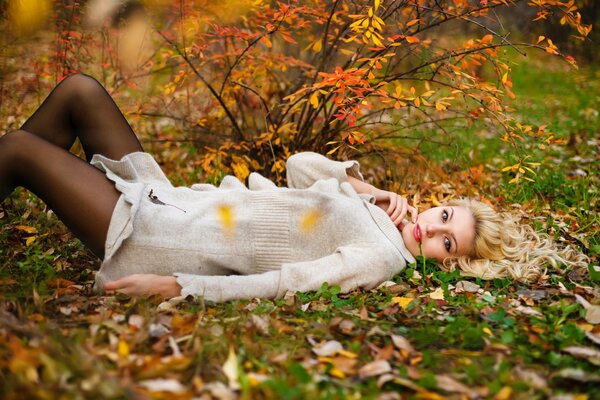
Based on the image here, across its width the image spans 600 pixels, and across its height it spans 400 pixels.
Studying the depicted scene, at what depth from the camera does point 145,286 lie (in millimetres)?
2654

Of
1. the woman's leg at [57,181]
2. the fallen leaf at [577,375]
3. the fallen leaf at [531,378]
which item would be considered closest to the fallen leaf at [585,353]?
the fallen leaf at [577,375]

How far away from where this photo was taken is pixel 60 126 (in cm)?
314

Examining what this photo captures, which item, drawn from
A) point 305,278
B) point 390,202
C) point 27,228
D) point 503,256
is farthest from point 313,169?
point 27,228

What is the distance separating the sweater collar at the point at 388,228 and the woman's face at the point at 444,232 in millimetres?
98

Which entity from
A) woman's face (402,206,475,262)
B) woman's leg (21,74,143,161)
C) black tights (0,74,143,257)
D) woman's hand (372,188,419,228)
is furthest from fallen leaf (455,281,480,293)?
woman's leg (21,74,143,161)

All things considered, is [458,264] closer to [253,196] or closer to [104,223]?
[253,196]

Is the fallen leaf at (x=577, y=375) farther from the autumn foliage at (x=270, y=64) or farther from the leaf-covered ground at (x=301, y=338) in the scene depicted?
the autumn foliage at (x=270, y=64)

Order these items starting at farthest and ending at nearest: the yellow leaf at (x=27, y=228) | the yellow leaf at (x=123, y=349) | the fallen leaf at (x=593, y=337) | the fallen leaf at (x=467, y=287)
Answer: the yellow leaf at (x=27, y=228) < the fallen leaf at (x=467, y=287) < the fallen leaf at (x=593, y=337) < the yellow leaf at (x=123, y=349)

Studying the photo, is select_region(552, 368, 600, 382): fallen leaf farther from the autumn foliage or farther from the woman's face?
the autumn foliage

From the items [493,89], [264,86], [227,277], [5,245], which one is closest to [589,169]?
[493,89]

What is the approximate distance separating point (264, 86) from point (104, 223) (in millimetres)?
2474

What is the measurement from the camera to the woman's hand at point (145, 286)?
264cm

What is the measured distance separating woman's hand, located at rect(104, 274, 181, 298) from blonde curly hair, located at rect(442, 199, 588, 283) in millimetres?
1518

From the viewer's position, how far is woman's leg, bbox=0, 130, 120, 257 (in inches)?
106
